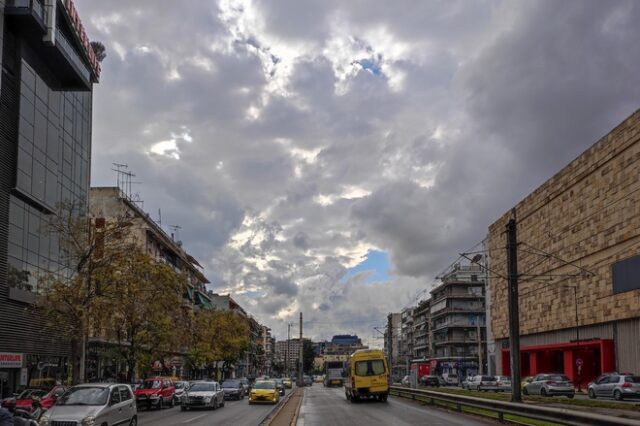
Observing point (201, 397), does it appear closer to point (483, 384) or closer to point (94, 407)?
point (94, 407)

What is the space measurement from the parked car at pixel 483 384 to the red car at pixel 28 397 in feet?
131

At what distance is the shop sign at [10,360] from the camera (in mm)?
37000

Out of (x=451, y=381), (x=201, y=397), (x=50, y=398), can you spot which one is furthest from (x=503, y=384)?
(x=50, y=398)

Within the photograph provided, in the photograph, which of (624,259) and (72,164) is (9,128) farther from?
(624,259)

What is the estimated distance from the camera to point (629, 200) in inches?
1850

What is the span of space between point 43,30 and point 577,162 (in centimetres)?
4134

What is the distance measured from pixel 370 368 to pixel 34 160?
24.0 metres

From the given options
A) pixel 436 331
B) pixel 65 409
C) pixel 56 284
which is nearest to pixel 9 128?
pixel 56 284

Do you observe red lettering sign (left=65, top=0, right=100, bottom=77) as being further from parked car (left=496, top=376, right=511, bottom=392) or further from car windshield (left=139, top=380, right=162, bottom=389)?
parked car (left=496, top=376, right=511, bottom=392)

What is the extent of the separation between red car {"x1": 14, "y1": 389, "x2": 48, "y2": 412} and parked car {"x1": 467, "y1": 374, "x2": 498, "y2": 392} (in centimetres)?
4004

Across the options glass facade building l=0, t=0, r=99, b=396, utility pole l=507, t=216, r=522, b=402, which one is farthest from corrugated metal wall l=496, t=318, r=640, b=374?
glass facade building l=0, t=0, r=99, b=396

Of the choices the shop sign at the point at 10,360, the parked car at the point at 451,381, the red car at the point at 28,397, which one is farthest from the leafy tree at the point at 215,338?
the red car at the point at 28,397

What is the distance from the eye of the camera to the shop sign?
3700cm

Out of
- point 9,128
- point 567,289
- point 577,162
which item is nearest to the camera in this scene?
point 9,128
